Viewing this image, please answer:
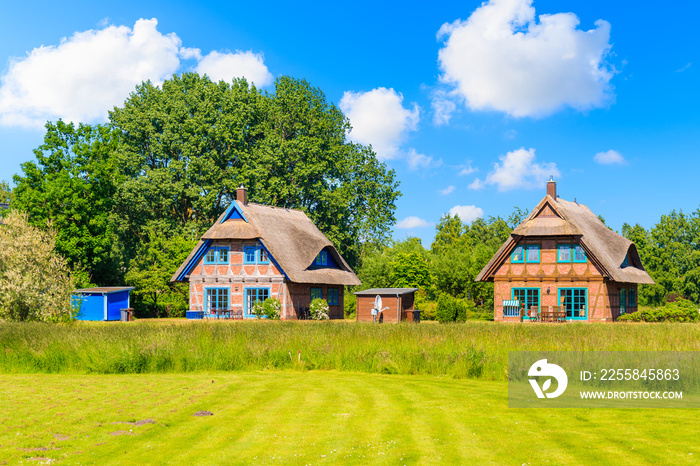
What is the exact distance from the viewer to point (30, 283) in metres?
25.5

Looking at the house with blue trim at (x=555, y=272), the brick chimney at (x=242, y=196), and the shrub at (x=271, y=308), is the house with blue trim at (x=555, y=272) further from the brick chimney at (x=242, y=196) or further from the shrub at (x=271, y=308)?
the brick chimney at (x=242, y=196)

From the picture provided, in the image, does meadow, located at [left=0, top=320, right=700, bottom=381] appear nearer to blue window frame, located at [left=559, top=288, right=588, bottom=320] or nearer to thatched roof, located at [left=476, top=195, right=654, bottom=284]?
thatched roof, located at [left=476, top=195, right=654, bottom=284]

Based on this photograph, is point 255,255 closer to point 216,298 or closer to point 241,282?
point 241,282

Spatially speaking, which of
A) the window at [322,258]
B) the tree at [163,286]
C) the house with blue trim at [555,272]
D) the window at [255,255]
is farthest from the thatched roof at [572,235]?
the tree at [163,286]

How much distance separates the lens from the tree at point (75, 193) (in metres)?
42.2

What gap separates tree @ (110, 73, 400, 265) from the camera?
48.3m

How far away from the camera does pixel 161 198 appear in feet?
158

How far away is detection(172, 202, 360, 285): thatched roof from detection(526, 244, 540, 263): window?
37.4 ft

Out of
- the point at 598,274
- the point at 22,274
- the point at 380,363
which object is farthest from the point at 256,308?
the point at 380,363

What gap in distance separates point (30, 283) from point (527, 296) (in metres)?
25.9

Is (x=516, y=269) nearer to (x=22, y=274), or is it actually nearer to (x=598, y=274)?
(x=598, y=274)

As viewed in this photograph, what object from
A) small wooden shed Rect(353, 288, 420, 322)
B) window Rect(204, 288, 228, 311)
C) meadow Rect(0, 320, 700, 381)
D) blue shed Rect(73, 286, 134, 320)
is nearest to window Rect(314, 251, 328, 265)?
window Rect(204, 288, 228, 311)

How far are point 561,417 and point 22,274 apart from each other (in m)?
23.4

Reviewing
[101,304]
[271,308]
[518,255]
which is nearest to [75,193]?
[101,304]
